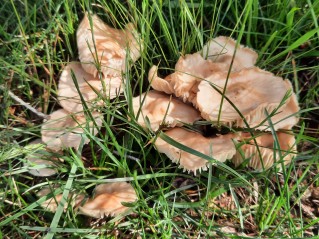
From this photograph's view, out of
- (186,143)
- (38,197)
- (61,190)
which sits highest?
(186,143)

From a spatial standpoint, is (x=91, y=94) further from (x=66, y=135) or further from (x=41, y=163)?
(x=41, y=163)

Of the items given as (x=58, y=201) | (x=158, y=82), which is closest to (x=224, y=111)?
(x=158, y=82)

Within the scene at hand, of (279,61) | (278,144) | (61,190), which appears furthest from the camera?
(279,61)

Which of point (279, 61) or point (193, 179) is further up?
point (279, 61)

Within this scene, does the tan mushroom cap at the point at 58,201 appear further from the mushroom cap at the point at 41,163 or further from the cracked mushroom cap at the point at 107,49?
the cracked mushroom cap at the point at 107,49

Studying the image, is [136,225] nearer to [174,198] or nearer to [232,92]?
[174,198]

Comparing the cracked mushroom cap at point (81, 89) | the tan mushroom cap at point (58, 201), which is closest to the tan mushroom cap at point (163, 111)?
the cracked mushroom cap at point (81, 89)

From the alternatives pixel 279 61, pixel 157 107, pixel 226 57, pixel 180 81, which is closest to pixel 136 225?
pixel 157 107
